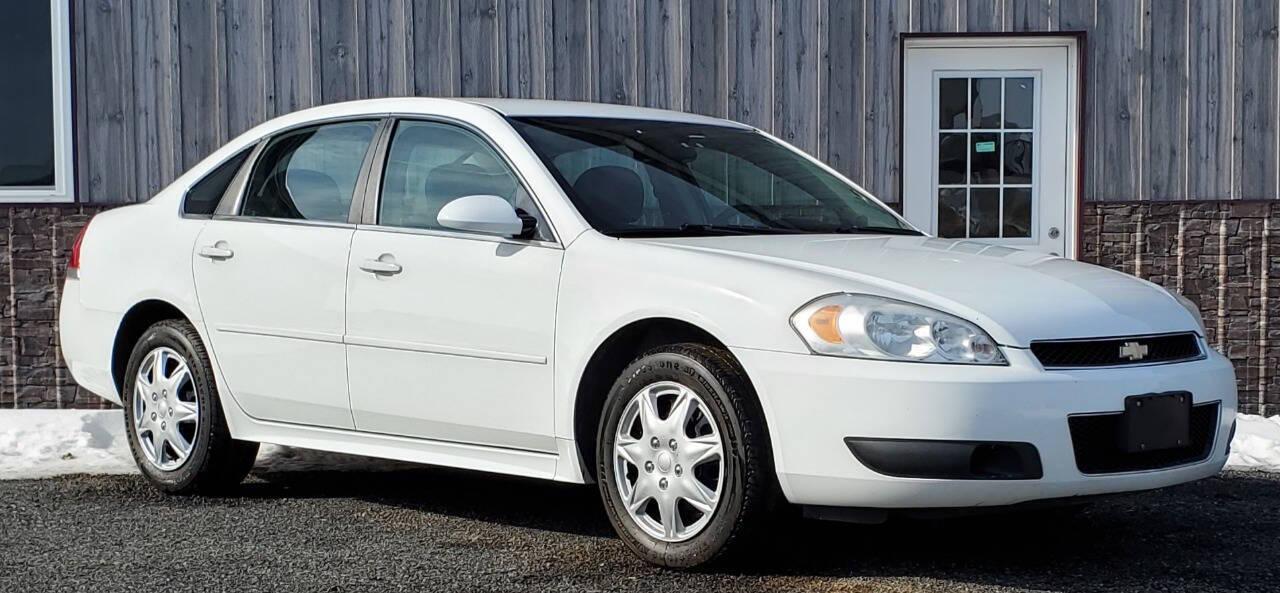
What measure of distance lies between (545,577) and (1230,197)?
620cm

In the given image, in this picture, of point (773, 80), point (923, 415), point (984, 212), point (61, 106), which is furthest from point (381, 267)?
point (984, 212)

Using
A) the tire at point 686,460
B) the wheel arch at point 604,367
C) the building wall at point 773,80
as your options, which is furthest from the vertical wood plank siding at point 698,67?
the tire at point 686,460

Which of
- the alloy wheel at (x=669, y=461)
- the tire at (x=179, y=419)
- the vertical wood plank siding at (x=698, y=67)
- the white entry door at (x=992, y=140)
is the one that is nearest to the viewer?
the alloy wheel at (x=669, y=461)

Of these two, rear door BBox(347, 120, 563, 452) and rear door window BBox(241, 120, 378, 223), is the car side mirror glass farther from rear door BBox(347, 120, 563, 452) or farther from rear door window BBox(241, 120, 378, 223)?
rear door window BBox(241, 120, 378, 223)

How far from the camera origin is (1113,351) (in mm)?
4496

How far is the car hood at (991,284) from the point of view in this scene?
4395 millimetres

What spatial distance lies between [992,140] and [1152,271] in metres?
1.19

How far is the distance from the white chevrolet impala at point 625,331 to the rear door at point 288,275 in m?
0.01

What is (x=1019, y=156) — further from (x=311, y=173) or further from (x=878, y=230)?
(x=311, y=173)

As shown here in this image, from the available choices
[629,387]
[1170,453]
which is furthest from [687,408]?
[1170,453]

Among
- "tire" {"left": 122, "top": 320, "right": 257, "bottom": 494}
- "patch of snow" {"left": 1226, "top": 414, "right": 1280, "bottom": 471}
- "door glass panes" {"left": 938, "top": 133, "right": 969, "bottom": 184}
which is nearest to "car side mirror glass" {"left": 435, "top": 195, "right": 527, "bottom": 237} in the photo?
"tire" {"left": 122, "top": 320, "right": 257, "bottom": 494}

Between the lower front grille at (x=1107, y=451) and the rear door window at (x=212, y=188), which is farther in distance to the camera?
the rear door window at (x=212, y=188)

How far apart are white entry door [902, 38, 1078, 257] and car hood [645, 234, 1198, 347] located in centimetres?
440

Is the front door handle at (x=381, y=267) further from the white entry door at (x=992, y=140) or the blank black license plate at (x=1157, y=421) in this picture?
the white entry door at (x=992, y=140)
